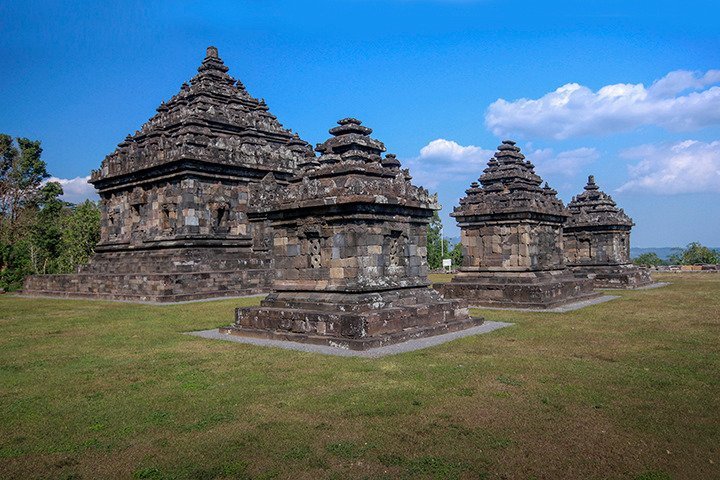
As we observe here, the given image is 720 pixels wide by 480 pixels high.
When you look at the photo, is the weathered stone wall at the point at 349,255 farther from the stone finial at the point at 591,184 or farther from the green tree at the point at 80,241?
the green tree at the point at 80,241

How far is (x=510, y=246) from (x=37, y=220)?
36643 mm

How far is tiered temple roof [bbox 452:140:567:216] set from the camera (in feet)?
62.4

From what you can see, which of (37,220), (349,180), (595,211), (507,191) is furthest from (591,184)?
(37,220)

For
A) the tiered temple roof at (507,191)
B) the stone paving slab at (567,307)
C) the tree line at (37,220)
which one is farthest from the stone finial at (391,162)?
the tree line at (37,220)

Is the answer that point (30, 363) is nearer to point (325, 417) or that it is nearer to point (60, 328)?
point (60, 328)

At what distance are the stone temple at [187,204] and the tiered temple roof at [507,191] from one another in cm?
948

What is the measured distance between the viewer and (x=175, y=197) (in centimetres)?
2539

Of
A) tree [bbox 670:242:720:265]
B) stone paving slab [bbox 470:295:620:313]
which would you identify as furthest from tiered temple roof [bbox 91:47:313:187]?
tree [bbox 670:242:720:265]

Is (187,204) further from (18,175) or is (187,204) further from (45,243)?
(18,175)

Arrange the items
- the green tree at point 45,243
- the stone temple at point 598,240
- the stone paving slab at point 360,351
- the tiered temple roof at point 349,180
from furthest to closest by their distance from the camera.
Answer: the green tree at point 45,243
the stone temple at point 598,240
the tiered temple roof at point 349,180
the stone paving slab at point 360,351

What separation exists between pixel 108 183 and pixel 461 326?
75.5 feet

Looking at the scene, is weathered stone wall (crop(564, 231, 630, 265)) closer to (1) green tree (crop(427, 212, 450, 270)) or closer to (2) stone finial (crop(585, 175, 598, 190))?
(2) stone finial (crop(585, 175, 598, 190))

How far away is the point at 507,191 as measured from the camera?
19.9 m

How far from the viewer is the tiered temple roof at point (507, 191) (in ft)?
62.4
